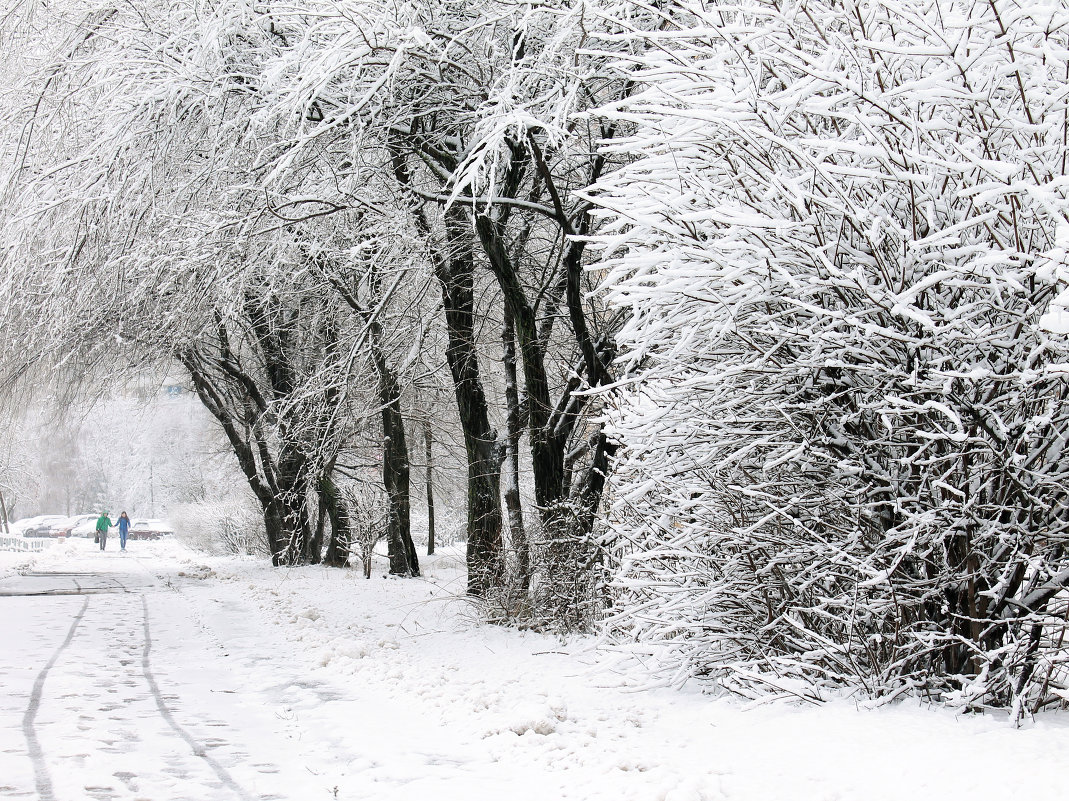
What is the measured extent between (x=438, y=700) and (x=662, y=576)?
183 cm

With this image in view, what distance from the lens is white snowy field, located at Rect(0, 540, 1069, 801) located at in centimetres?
419

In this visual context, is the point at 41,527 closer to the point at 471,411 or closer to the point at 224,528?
the point at 224,528

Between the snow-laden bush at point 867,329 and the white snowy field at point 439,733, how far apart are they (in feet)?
1.71

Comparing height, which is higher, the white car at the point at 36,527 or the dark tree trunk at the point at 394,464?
the dark tree trunk at the point at 394,464

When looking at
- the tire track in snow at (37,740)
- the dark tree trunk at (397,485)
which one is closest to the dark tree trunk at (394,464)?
the dark tree trunk at (397,485)

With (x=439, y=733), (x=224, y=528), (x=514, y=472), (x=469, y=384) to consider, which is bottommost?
(x=224, y=528)

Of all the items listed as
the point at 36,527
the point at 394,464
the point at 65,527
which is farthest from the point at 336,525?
the point at 36,527

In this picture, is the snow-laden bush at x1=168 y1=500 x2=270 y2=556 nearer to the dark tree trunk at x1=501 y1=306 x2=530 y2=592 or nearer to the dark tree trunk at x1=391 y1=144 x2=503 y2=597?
the dark tree trunk at x1=391 y1=144 x2=503 y2=597

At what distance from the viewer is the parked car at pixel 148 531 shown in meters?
60.0

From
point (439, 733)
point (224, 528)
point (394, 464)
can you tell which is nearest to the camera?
point (439, 733)

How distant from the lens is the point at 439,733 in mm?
5691

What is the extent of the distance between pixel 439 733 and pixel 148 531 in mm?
60017

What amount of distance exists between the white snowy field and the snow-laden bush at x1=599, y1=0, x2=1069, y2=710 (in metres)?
0.52

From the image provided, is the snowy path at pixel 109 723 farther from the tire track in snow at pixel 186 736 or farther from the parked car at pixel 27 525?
the parked car at pixel 27 525
